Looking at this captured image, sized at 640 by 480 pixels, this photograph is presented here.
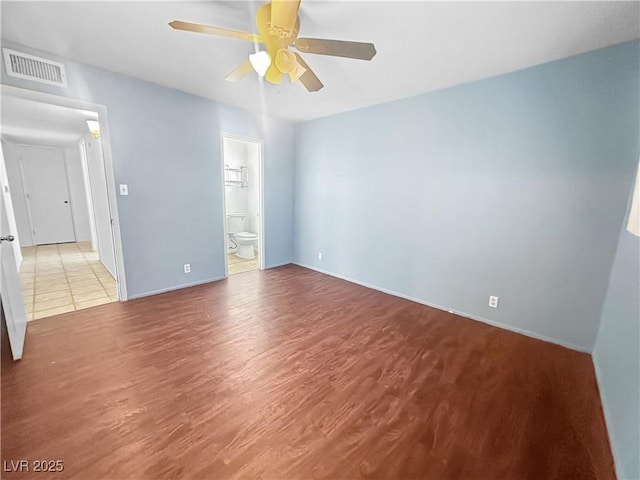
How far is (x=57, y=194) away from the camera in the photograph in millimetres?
5969

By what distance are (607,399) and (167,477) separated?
256cm

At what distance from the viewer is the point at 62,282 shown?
141 inches

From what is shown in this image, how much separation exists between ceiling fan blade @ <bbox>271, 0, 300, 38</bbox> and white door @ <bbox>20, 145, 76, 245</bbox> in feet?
23.8

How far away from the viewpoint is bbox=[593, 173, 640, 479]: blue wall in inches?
49.4

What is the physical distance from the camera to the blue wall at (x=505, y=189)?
2.04 meters

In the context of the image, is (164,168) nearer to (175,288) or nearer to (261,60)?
(175,288)

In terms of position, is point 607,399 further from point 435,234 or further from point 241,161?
point 241,161

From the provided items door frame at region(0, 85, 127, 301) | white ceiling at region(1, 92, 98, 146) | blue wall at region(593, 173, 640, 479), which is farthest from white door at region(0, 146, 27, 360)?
blue wall at region(593, 173, 640, 479)

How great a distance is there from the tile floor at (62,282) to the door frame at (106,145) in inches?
15.6

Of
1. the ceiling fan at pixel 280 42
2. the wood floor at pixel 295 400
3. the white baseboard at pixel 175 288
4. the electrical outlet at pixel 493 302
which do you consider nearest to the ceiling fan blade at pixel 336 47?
the ceiling fan at pixel 280 42

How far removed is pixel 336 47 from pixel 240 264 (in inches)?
152

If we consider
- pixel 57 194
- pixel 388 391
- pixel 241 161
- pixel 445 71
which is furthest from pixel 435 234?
pixel 57 194

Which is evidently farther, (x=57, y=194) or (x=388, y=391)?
(x=57, y=194)

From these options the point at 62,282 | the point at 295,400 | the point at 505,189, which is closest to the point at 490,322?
the point at 505,189
